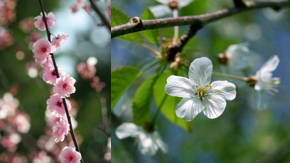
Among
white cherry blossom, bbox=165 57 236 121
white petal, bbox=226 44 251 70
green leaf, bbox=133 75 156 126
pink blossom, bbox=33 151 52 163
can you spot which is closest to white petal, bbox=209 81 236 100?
white cherry blossom, bbox=165 57 236 121

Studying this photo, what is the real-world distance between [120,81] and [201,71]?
0.14 meters

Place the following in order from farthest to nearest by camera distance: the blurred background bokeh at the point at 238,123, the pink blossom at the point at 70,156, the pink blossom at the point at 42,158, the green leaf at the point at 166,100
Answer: the blurred background bokeh at the point at 238,123
the pink blossom at the point at 42,158
the green leaf at the point at 166,100
the pink blossom at the point at 70,156

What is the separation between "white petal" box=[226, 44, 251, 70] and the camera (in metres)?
0.57

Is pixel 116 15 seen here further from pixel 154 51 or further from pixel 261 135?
pixel 261 135

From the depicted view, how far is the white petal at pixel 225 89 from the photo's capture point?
333 millimetres

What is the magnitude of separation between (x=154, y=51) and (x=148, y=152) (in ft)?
0.50

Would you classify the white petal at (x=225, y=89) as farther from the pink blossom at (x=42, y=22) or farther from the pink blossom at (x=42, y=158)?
the pink blossom at (x=42, y=158)

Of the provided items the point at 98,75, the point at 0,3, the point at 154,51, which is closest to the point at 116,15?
the point at 154,51

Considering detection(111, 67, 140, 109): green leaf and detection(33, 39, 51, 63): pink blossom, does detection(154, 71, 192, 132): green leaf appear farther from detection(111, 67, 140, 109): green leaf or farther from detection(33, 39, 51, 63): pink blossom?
detection(33, 39, 51, 63): pink blossom

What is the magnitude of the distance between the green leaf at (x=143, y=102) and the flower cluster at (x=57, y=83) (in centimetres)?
15

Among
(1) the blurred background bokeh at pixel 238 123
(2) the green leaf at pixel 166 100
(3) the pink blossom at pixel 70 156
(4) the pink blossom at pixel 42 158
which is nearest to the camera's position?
(3) the pink blossom at pixel 70 156

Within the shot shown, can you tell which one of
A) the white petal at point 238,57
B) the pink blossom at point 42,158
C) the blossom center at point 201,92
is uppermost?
the blossom center at point 201,92

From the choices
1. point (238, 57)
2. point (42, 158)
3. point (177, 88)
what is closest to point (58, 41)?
point (177, 88)

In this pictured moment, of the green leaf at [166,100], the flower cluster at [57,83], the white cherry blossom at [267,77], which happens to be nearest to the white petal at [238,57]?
the white cherry blossom at [267,77]
